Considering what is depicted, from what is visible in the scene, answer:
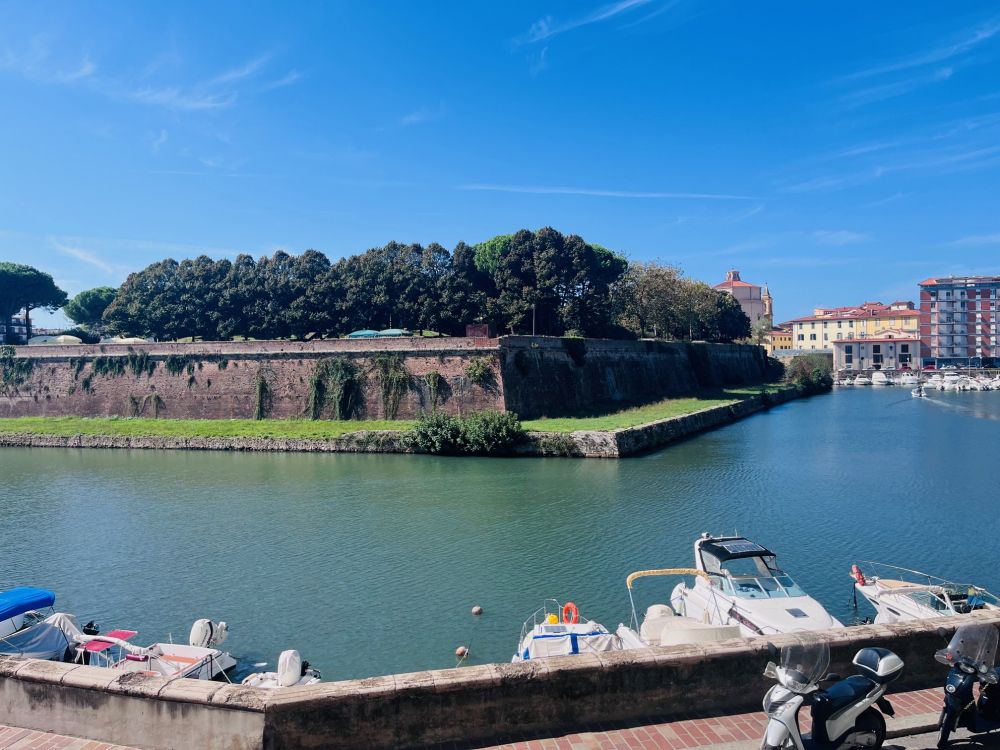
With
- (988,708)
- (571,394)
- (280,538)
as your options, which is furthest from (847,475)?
(988,708)

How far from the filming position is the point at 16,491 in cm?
2500

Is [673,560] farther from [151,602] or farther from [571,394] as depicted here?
[571,394]

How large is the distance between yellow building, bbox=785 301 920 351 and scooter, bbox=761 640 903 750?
111565 mm

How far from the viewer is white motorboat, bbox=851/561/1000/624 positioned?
36.3 ft

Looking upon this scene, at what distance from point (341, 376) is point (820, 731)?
113 feet

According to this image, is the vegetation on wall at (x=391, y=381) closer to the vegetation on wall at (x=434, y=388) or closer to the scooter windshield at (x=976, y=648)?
the vegetation on wall at (x=434, y=388)

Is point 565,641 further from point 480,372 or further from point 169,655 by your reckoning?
point 480,372

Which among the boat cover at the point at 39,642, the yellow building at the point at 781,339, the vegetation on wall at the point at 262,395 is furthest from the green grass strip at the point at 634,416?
the yellow building at the point at 781,339

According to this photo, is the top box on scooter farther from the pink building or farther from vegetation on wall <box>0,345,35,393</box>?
the pink building

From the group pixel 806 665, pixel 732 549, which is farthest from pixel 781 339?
pixel 806 665

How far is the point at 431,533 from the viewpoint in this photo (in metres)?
18.0

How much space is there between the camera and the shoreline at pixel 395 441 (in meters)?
29.1

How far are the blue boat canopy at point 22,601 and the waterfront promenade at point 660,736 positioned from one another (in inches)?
235

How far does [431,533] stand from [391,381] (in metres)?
19.3
